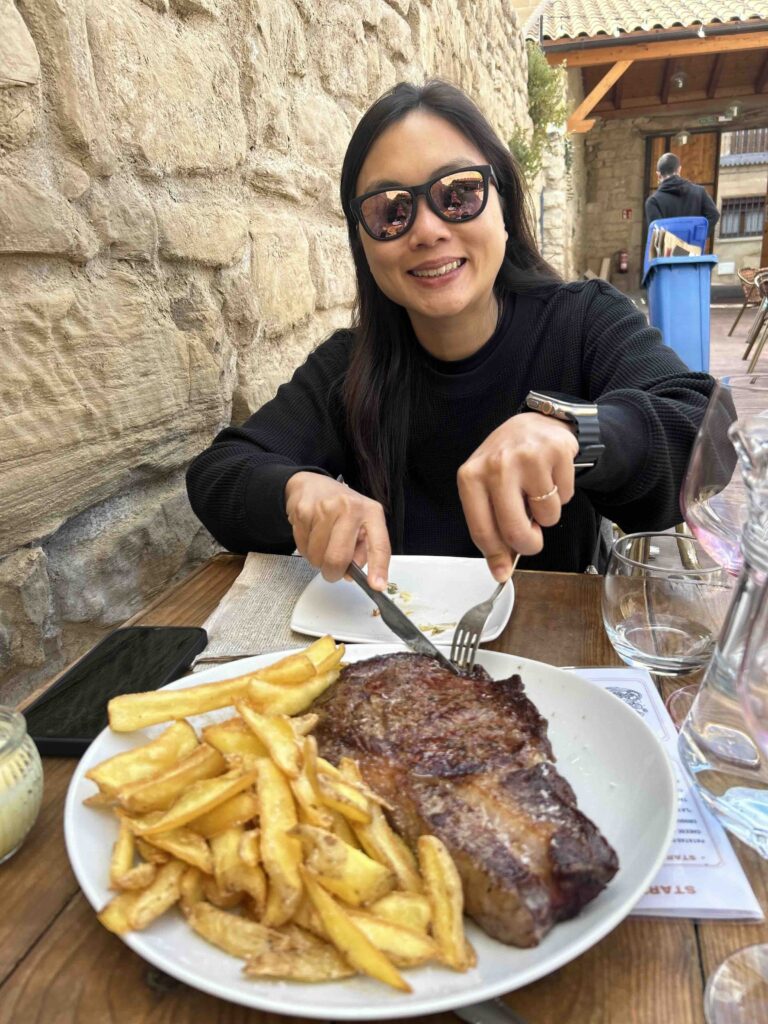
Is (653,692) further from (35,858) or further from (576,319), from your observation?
(576,319)

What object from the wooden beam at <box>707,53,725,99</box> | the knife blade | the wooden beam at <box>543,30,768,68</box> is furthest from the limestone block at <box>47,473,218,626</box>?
the wooden beam at <box>707,53,725,99</box>

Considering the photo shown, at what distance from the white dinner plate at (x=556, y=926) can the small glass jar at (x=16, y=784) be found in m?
0.05

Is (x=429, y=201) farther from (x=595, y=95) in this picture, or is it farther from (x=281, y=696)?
(x=595, y=95)

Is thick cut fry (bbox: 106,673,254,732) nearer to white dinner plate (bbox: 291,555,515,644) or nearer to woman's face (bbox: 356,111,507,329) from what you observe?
white dinner plate (bbox: 291,555,515,644)

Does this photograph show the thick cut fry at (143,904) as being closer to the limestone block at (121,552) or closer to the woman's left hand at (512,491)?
the woman's left hand at (512,491)

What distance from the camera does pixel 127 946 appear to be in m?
0.66

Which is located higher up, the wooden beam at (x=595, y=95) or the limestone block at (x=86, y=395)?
the wooden beam at (x=595, y=95)

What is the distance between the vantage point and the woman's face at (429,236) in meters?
1.82

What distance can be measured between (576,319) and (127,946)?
73.7 inches

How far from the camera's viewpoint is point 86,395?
4.76 feet

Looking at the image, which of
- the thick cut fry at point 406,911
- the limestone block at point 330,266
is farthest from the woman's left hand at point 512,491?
the limestone block at point 330,266

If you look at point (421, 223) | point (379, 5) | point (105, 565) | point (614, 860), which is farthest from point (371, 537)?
point (379, 5)

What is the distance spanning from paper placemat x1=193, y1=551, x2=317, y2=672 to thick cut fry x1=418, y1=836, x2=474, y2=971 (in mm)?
595

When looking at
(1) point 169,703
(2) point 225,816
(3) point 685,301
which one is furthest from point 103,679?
(3) point 685,301
